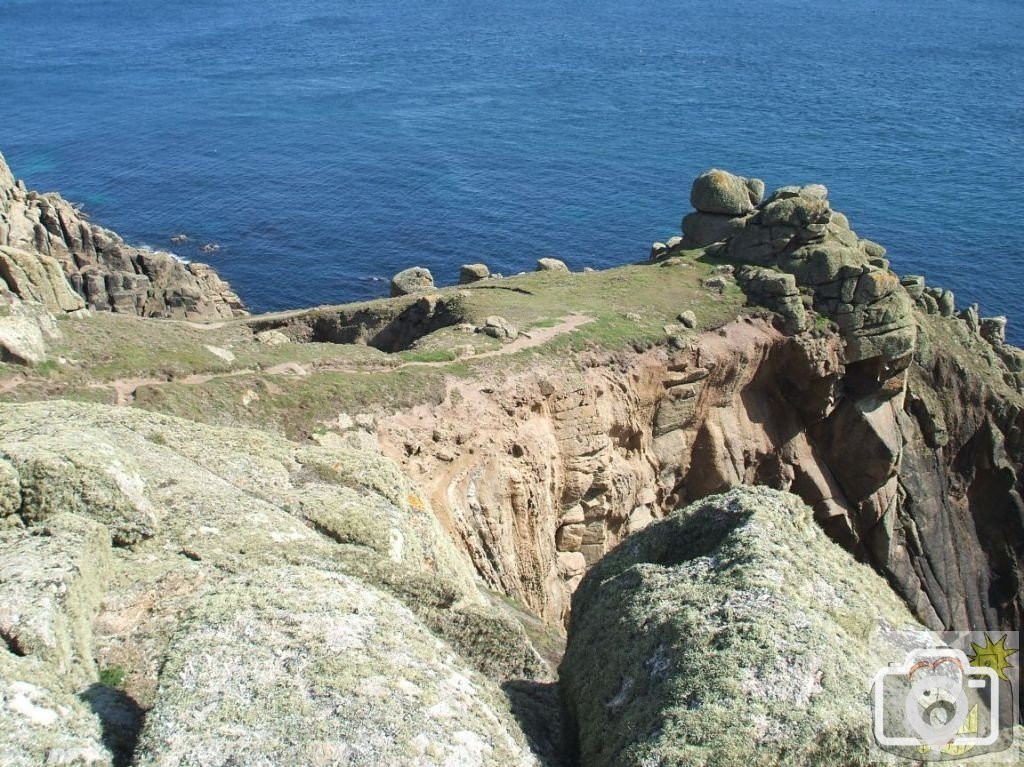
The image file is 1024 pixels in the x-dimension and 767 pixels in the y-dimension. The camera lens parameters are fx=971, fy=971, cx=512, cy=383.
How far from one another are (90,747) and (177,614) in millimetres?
3874

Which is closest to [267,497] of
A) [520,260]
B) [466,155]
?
[520,260]

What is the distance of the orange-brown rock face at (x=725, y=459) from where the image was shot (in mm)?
34688

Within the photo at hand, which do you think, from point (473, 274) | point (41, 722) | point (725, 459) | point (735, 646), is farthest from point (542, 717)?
point (473, 274)

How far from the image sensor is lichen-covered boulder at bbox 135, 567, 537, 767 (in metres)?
11.1

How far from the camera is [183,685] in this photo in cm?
1177

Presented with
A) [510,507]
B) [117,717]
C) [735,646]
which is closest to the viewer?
[117,717]

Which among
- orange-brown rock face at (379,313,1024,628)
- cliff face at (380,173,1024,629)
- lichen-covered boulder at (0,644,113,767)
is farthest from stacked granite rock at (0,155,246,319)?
lichen-covered boulder at (0,644,113,767)

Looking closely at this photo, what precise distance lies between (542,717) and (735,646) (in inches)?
125

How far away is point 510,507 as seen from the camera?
34.9 metres

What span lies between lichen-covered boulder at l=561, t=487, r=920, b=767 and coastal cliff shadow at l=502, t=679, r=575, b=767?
249 millimetres

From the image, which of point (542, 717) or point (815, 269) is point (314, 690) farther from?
point (815, 269)

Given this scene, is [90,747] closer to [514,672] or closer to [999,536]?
[514,672]

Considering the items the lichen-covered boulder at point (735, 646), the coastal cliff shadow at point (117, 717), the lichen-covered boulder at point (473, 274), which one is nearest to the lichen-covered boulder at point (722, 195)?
the lichen-covered boulder at point (473, 274)

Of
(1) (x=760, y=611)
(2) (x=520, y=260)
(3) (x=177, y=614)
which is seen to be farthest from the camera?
(2) (x=520, y=260)
